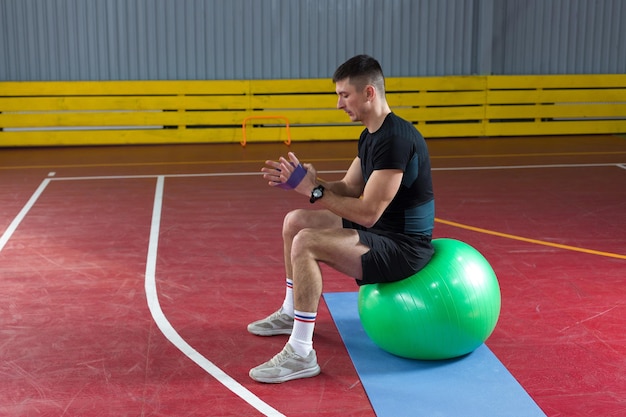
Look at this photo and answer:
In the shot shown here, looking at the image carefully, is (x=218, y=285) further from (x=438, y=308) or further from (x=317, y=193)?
(x=438, y=308)

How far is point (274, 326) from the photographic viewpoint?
15.3 feet

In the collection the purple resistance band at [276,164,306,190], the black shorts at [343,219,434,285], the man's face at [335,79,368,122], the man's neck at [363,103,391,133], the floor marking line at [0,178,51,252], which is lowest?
the floor marking line at [0,178,51,252]

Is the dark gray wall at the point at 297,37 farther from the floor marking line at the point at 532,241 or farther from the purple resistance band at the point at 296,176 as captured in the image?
the purple resistance band at the point at 296,176

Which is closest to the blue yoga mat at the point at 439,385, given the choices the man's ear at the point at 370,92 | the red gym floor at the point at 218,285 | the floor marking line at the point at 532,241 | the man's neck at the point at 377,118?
the red gym floor at the point at 218,285

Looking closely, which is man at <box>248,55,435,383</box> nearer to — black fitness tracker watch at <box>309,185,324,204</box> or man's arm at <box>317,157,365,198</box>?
black fitness tracker watch at <box>309,185,324,204</box>

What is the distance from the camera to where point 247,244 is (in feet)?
22.1

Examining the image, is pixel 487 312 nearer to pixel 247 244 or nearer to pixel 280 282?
pixel 280 282

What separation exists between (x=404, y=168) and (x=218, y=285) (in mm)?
2154

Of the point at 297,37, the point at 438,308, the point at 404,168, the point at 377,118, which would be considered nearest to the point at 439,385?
the point at 438,308

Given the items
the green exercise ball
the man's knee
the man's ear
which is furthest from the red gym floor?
the man's ear

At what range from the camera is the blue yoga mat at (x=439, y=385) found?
11.9 feet

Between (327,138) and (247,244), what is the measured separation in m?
7.03

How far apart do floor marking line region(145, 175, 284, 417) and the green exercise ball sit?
826mm

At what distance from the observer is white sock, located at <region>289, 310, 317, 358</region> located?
13.2ft
